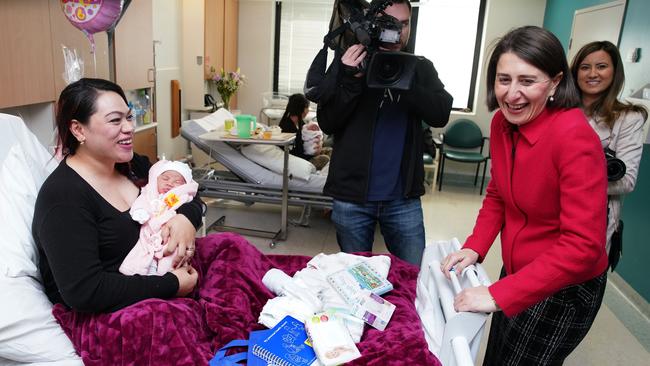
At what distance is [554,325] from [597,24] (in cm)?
346

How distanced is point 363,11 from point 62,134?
0.98m

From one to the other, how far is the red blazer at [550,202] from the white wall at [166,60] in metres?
4.12

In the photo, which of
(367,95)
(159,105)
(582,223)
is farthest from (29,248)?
(159,105)

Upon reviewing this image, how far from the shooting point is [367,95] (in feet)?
5.24

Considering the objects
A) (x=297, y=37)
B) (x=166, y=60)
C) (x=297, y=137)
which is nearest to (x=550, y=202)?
(x=297, y=137)

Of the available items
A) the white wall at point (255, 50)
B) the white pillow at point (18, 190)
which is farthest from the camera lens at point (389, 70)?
the white wall at point (255, 50)

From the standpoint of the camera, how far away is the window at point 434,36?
18.4 ft

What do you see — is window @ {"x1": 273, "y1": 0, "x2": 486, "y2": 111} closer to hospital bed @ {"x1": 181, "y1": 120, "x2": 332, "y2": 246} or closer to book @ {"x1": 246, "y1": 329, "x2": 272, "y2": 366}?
hospital bed @ {"x1": 181, "y1": 120, "x2": 332, "y2": 246}

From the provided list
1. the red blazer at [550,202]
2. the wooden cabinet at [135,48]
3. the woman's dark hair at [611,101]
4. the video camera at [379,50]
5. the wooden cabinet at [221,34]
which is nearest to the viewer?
the red blazer at [550,202]

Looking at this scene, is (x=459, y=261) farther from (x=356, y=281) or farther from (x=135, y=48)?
(x=135, y=48)

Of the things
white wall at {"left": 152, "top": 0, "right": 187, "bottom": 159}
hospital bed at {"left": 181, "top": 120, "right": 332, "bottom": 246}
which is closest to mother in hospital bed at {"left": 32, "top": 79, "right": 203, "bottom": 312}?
hospital bed at {"left": 181, "top": 120, "right": 332, "bottom": 246}

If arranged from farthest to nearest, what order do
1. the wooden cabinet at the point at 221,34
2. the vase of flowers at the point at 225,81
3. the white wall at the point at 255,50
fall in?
the white wall at the point at 255,50, the vase of flowers at the point at 225,81, the wooden cabinet at the point at 221,34

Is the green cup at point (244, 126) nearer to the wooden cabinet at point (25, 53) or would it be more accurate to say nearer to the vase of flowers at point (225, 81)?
the wooden cabinet at point (25, 53)

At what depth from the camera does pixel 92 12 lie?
191 centimetres
